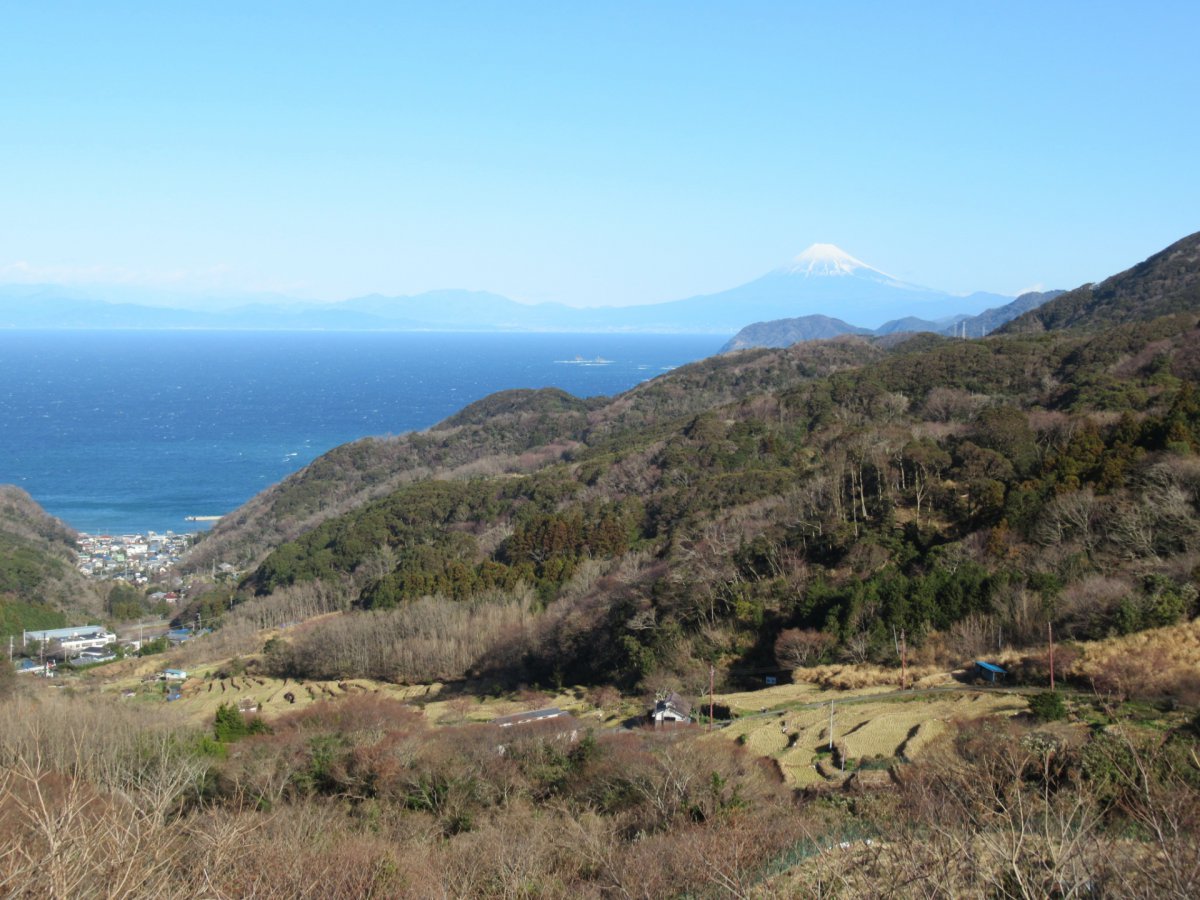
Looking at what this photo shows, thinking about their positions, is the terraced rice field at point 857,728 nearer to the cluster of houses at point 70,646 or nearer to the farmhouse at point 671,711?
the farmhouse at point 671,711

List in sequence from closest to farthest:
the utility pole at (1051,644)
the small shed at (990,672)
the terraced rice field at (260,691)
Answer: the utility pole at (1051,644) → the small shed at (990,672) → the terraced rice field at (260,691)

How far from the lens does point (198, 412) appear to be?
325 ft

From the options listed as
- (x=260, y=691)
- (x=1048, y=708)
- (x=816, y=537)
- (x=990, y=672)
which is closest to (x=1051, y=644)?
(x=990, y=672)

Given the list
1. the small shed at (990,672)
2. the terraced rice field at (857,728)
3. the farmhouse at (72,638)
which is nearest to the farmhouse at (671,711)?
the terraced rice field at (857,728)

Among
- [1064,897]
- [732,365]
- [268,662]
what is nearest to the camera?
[1064,897]

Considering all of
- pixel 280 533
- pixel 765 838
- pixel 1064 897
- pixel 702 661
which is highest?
pixel 1064 897

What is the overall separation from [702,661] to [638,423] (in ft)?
142

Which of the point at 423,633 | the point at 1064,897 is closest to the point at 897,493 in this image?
the point at 423,633

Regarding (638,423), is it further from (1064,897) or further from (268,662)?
(1064,897)

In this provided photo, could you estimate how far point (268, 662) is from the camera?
2712cm

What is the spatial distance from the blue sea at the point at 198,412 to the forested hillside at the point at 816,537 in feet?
82.8

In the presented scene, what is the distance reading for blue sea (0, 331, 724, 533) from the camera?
206 ft

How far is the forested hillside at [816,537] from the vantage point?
18188mm

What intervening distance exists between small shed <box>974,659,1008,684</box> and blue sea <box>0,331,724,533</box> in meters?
49.3
